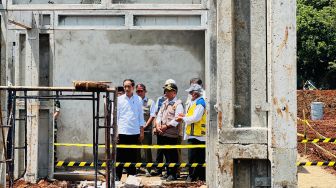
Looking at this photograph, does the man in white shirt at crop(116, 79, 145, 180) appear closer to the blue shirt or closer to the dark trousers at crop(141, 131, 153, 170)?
the blue shirt

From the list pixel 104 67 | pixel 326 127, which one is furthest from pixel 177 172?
pixel 326 127

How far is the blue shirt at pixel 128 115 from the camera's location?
33.8ft

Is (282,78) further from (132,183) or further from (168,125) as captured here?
(168,125)

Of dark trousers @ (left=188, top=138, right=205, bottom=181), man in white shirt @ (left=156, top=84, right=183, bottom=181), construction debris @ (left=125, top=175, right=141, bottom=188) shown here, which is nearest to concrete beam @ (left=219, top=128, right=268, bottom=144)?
construction debris @ (left=125, top=175, right=141, bottom=188)

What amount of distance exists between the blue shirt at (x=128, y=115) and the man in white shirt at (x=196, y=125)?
0.81 metres

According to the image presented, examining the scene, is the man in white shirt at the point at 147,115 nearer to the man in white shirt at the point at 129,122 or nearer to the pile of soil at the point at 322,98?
the man in white shirt at the point at 129,122

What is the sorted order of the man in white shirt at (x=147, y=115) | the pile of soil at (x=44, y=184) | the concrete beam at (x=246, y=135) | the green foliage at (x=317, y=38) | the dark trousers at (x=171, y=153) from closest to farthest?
the concrete beam at (x=246, y=135) < the pile of soil at (x=44, y=184) < the dark trousers at (x=171, y=153) < the man in white shirt at (x=147, y=115) < the green foliage at (x=317, y=38)

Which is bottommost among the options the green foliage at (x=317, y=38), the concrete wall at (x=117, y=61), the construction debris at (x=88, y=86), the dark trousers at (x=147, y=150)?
the dark trousers at (x=147, y=150)

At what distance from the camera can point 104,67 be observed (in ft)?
41.3

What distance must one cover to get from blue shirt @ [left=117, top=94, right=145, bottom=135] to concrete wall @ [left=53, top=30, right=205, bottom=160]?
7.41 ft

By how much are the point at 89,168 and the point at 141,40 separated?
124 inches

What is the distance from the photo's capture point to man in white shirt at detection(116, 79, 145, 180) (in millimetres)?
10297

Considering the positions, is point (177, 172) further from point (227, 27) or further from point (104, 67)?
point (227, 27)

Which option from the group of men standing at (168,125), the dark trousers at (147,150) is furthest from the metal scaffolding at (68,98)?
the dark trousers at (147,150)
